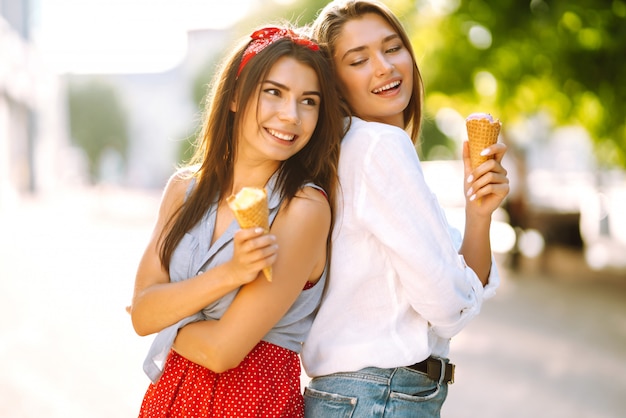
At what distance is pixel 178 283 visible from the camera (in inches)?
90.5

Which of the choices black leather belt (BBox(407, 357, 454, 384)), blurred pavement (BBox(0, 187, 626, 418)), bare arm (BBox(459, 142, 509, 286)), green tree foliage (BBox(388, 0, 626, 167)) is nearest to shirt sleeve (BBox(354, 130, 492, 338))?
black leather belt (BBox(407, 357, 454, 384))

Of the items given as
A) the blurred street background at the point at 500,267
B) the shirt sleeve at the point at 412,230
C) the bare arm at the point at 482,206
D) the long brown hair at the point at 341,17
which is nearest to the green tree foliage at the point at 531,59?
the blurred street background at the point at 500,267

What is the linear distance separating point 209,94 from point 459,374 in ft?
18.7

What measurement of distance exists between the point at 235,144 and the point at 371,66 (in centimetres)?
52

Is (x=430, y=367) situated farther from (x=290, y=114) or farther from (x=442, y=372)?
(x=290, y=114)

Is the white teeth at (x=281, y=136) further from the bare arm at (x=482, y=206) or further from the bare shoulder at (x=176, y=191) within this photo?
the bare arm at (x=482, y=206)

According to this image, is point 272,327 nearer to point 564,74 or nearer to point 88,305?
point 88,305

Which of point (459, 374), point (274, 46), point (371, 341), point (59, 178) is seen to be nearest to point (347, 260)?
point (371, 341)

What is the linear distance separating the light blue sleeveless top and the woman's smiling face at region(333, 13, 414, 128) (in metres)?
0.46

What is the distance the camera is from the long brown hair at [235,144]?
245cm

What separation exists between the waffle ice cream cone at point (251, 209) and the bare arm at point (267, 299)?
0.31 ft

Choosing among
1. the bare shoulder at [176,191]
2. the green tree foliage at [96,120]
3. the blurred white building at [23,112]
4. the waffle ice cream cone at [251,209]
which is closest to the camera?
the waffle ice cream cone at [251,209]

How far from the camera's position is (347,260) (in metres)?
2.45

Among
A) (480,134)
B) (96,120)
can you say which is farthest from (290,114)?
(96,120)
